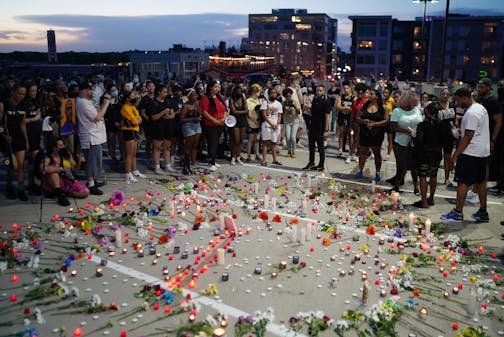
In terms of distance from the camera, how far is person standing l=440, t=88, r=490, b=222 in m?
6.82

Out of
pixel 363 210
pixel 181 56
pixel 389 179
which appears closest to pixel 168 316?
pixel 363 210

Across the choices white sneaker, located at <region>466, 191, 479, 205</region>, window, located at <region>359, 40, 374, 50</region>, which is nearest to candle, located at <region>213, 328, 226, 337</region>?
white sneaker, located at <region>466, 191, 479, 205</region>

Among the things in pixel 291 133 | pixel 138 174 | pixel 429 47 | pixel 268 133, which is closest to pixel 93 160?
pixel 138 174

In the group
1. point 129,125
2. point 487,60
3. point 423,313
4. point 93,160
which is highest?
point 487,60

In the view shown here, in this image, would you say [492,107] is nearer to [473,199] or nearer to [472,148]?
[472,148]

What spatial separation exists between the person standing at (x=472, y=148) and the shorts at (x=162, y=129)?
5836mm

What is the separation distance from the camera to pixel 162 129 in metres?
9.83

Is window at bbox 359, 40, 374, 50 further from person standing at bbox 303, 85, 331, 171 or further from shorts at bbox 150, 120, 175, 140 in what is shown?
shorts at bbox 150, 120, 175, 140

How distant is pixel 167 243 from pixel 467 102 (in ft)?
16.3

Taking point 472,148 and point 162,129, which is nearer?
point 472,148

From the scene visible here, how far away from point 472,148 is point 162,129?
611 cm

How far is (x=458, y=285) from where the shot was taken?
16.7 ft

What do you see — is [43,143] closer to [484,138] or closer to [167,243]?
[167,243]

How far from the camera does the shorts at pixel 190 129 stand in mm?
10195
